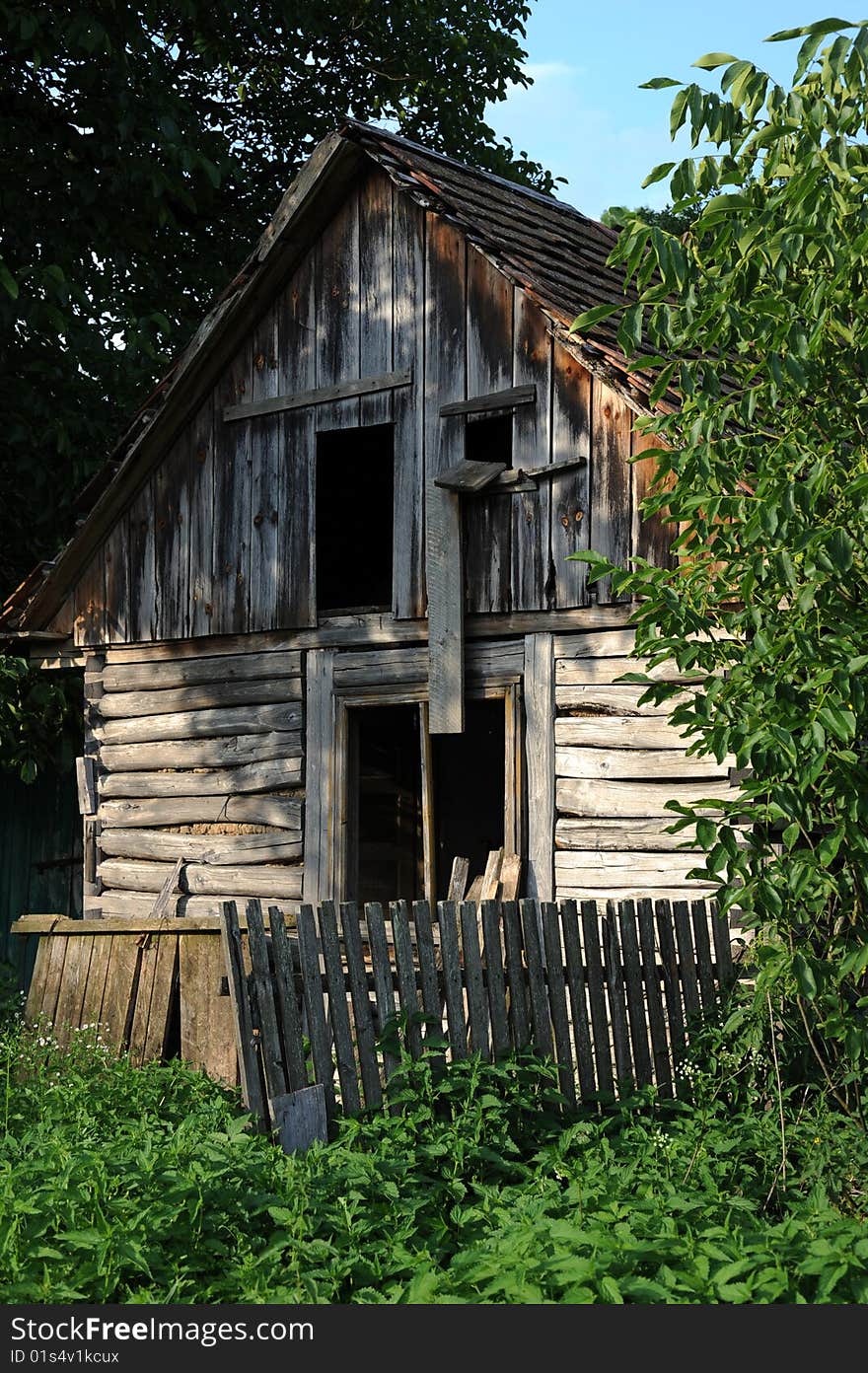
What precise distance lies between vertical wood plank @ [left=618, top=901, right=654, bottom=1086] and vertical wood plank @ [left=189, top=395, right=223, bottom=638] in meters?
5.09

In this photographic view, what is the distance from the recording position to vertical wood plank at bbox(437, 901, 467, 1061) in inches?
266

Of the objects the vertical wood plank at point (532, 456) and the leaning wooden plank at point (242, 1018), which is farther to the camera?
the vertical wood plank at point (532, 456)

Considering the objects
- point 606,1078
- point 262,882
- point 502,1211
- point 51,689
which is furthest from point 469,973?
point 51,689

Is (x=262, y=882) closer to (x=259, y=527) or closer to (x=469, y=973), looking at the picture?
(x=259, y=527)

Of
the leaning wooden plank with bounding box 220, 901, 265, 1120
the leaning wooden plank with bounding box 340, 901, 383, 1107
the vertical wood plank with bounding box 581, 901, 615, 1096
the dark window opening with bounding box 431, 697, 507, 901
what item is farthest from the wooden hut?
the leaning wooden plank with bounding box 220, 901, 265, 1120

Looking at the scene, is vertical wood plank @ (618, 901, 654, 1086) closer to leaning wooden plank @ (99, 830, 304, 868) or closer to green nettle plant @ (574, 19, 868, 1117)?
green nettle plant @ (574, 19, 868, 1117)

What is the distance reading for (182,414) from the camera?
11852 mm

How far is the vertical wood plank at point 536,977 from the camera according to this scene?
23.5 ft

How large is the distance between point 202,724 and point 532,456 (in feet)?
11.9

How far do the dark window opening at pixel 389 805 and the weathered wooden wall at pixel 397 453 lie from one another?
326cm

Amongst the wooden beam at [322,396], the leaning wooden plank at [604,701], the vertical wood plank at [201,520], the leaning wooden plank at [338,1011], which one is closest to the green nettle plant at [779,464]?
the leaning wooden plank at [338,1011]

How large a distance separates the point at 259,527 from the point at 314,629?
39.0 inches

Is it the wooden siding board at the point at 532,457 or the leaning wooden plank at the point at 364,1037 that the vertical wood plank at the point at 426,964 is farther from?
the wooden siding board at the point at 532,457

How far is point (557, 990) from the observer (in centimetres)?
732
